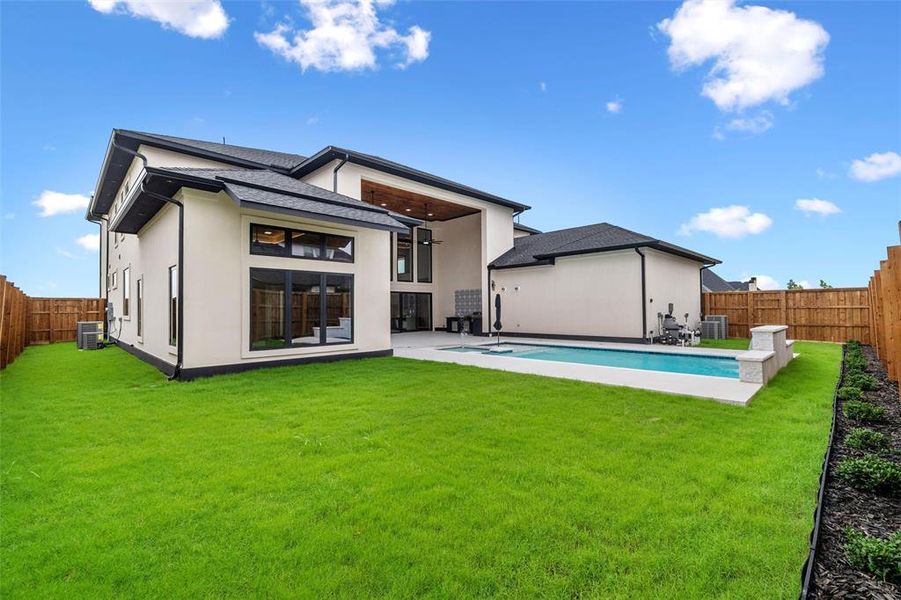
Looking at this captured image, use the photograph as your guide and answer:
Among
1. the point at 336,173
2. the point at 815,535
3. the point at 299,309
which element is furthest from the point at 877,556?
the point at 336,173

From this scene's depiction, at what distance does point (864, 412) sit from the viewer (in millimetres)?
4816

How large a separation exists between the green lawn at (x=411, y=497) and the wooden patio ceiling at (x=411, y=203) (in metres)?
9.74

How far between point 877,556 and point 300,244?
30.0ft

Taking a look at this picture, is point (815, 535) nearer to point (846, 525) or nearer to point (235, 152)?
point (846, 525)

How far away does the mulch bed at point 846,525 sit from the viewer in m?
2.00

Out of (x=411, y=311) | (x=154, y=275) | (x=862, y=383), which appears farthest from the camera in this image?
(x=411, y=311)

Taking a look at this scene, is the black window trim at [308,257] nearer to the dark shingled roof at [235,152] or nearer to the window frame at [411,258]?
the dark shingled roof at [235,152]

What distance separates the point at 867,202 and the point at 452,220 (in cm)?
1464

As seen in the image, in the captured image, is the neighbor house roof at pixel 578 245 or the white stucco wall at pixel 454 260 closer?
the neighbor house roof at pixel 578 245

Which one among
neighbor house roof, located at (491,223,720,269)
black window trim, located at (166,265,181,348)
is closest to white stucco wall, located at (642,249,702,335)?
neighbor house roof, located at (491,223,720,269)

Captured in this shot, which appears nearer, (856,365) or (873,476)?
(873,476)

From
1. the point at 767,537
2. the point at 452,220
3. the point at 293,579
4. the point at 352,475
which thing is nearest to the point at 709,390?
the point at 767,537

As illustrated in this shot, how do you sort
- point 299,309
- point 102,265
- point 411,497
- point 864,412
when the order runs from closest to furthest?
point 411,497, point 864,412, point 299,309, point 102,265

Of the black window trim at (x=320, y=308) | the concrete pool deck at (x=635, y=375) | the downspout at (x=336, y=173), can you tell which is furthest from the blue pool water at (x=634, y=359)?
the downspout at (x=336, y=173)
